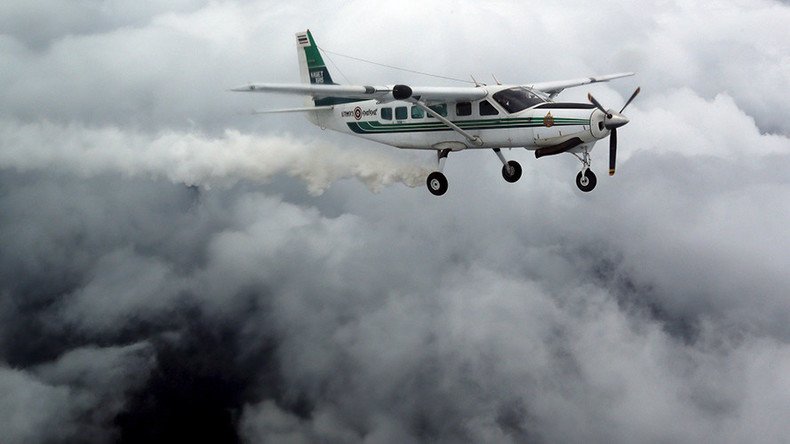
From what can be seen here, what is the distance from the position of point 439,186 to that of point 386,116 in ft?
13.3

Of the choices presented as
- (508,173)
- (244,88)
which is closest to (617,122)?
(508,173)

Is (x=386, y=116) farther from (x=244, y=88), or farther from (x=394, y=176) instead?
(x=244, y=88)

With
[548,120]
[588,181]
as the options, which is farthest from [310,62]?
[588,181]

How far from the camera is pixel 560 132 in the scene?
32.2 metres

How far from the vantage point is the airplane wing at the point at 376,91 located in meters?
31.2

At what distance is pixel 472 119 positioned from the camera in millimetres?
34281

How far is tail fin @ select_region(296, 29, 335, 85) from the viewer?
136ft

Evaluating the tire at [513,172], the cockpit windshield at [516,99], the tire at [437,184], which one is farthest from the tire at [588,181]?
the tire at [437,184]

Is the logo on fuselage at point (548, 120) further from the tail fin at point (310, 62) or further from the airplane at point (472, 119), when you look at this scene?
the tail fin at point (310, 62)

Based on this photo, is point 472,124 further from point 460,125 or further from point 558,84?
point 558,84

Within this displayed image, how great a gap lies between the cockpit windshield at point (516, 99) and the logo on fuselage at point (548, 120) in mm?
1149

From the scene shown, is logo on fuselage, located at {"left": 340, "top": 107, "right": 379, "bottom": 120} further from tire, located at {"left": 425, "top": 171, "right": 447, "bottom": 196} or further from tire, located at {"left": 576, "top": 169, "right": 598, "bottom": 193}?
tire, located at {"left": 576, "top": 169, "right": 598, "bottom": 193}

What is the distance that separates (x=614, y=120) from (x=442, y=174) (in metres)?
8.66

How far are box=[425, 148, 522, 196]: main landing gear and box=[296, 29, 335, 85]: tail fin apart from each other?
869cm
